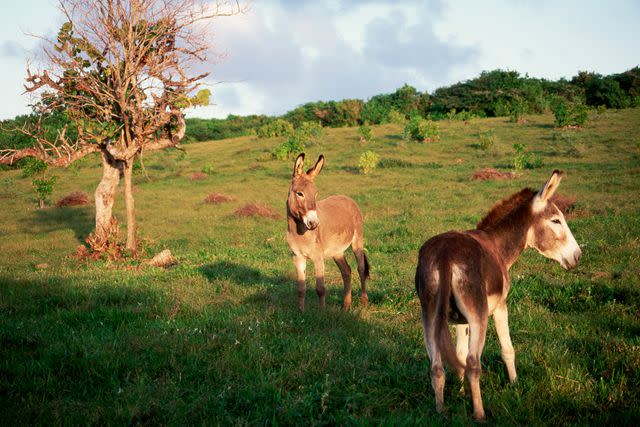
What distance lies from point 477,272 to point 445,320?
54 cm

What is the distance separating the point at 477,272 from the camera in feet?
13.0

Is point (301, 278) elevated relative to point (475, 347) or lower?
lower

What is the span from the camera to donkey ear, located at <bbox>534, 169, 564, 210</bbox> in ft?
15.4

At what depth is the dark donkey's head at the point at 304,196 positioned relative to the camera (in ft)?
24.0

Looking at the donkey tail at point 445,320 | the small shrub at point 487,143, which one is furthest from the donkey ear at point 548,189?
the small shrub at point 487,143

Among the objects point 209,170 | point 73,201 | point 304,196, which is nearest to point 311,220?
point 304,196

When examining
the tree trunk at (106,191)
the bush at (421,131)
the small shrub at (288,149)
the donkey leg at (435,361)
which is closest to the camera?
the donkey leg at (435,361)

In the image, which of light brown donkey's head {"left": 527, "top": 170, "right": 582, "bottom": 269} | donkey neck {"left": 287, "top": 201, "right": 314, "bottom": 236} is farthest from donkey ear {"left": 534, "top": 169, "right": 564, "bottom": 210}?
donkey neck {"left": 287, "top": 201, "right": 314, "bottom": 236}

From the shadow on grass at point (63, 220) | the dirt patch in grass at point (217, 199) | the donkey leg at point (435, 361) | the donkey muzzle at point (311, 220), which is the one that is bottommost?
the shadow on grass at point (63, 220)

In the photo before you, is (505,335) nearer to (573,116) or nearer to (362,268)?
(362,268)

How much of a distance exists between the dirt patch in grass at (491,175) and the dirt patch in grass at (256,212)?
12.9 meters

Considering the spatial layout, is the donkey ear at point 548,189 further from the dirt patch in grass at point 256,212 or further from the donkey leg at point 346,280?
the dirt patch in grass at point 256,212

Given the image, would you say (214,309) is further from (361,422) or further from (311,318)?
(361,422)

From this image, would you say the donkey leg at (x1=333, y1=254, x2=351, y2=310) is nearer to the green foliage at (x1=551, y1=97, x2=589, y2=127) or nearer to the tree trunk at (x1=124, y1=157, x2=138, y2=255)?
the tree trunk at (x1=124, y1=157, x2=138, y2=255)
